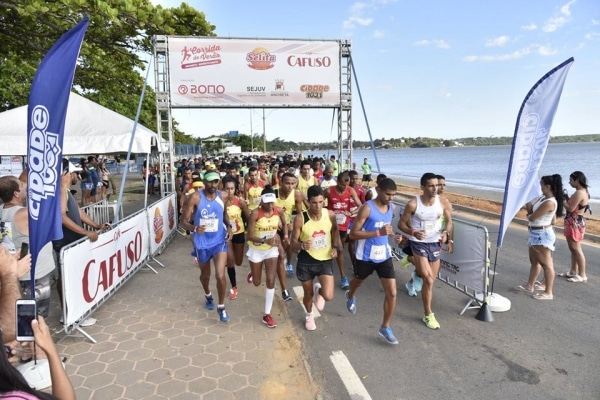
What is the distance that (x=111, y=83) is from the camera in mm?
10352

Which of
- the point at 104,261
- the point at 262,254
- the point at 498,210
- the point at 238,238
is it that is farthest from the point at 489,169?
the point at 104,261

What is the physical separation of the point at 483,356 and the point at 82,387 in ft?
12.8

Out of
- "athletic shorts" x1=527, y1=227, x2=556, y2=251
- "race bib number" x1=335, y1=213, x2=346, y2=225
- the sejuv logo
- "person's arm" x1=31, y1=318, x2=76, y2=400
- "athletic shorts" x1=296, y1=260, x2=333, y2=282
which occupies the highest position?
the sejuv logo

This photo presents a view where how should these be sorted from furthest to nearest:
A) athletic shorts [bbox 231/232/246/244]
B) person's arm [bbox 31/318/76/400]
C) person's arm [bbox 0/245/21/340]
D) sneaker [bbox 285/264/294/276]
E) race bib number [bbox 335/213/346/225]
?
sneaker [bbox 285/264/294/276] < race bib number [bbox 335/213/346/225] < athletic shorts [bbox 231/232/246/244] < person's arm [bbox 0/245/21/340] < person's arm [bbox 31/318/76/400]

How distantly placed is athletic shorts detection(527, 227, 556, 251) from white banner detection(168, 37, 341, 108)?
23.0ft

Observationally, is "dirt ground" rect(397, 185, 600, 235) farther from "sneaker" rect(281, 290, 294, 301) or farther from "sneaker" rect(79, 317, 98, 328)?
"sneaker" rect(79, 317, 98, 328)

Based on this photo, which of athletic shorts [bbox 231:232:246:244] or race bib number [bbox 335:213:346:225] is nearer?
athletic shorts [bbox 231:232:246:244]

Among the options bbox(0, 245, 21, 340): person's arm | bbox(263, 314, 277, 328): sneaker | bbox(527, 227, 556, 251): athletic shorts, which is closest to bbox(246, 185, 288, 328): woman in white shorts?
bbox(263, 314, 277, 328): sneaker

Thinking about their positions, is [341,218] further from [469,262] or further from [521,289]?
[521,289]

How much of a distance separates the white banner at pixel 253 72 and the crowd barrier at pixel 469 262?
6.78 m

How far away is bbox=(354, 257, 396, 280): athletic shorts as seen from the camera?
4.47m

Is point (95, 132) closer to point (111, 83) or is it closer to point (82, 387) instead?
point (111, 83)

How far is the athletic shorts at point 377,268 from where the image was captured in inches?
176

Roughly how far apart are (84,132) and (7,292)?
605cm
